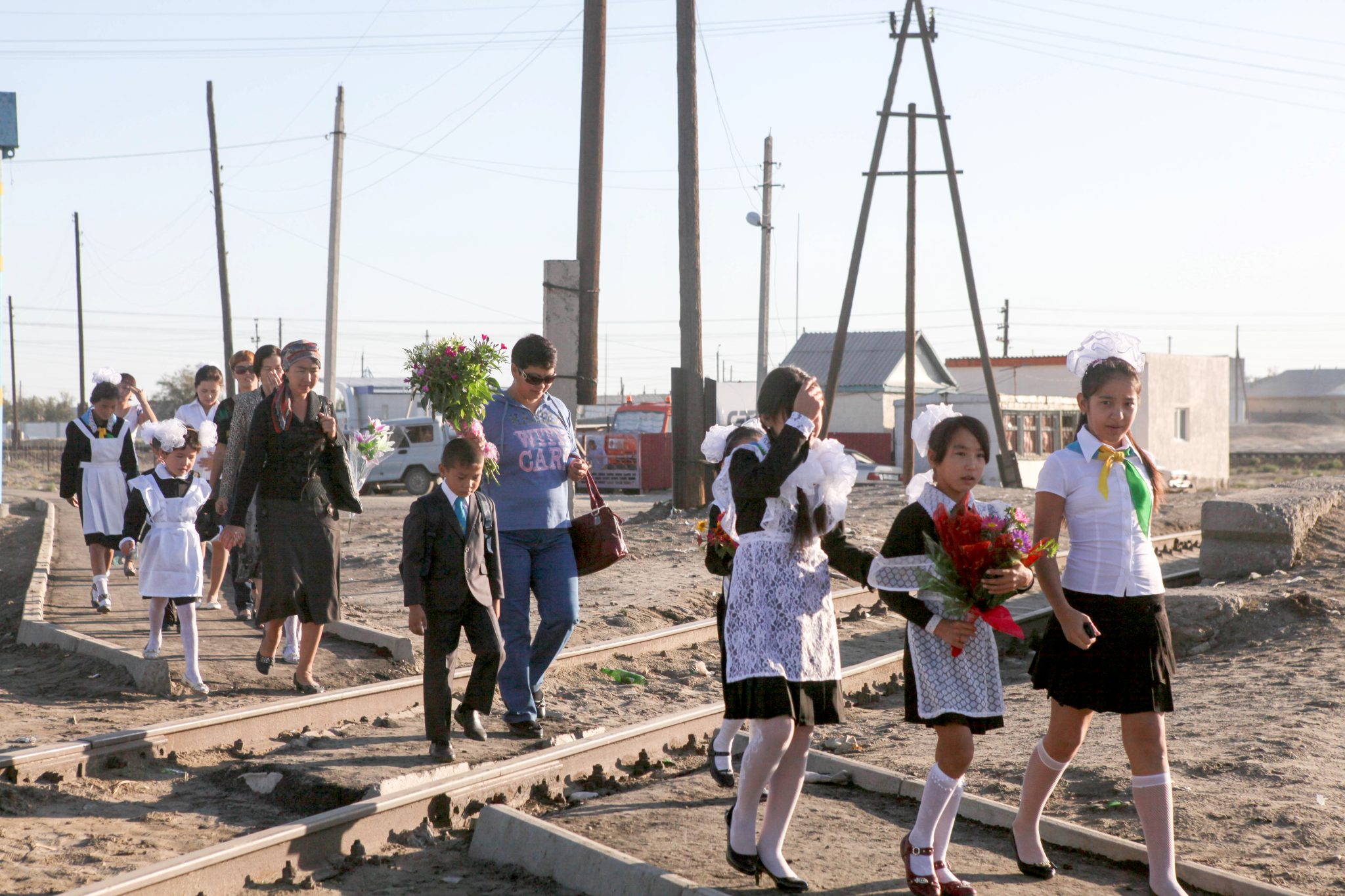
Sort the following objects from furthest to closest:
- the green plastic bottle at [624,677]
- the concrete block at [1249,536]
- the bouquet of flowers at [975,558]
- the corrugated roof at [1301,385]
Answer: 1. the corrugated roof at [1301,385]
2. the concrete block at [1249,536]
3. the green plastic bottle at [624,677]
4. the bouquet of flowers at [975,558]

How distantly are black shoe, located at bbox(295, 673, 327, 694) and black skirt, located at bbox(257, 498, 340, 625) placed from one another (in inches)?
16.4

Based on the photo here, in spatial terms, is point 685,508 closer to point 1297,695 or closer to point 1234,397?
point 1297,695

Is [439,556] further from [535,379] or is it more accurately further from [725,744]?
[725,744]

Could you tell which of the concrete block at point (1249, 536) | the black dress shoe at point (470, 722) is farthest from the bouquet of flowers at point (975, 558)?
the concrete block at point (1249, 536)

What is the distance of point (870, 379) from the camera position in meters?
41.5

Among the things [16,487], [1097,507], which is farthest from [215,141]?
[1097,507]

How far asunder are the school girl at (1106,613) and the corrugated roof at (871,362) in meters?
34.8

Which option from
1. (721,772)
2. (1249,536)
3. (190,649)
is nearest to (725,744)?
(721,772)

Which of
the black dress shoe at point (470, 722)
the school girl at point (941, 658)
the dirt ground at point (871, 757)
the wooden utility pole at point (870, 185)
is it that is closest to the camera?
the school girl at point (941, 658)

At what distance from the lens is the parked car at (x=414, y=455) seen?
30.8 metres

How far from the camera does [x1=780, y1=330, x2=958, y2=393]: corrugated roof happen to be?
136 feet

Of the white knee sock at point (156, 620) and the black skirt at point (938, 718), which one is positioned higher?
the black skirt at point (938, 718)

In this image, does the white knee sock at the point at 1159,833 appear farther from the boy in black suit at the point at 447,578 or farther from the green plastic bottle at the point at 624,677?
the green plastic bottle at the point at 624,677

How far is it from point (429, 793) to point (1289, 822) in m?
3.53
